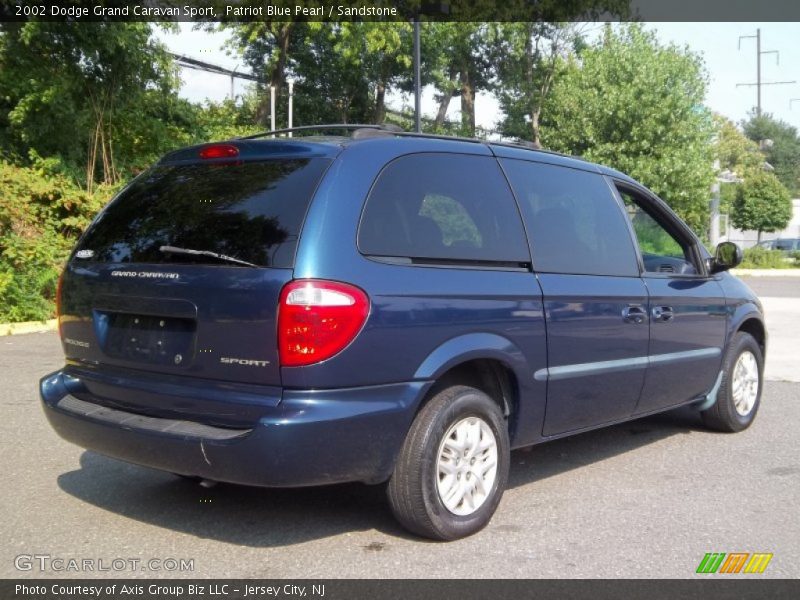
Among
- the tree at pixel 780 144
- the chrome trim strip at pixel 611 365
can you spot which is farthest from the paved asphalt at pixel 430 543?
the tree at pixel 780 144

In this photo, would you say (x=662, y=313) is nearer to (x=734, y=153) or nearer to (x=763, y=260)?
(x=763, y=260)

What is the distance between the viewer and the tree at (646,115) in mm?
34969

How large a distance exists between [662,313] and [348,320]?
8.44 ft

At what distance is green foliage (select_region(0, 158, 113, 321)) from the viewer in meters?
12.5

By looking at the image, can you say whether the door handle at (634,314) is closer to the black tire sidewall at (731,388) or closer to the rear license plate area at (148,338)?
the black tire sidewall at (731,388)

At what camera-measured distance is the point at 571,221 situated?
5.07 metres

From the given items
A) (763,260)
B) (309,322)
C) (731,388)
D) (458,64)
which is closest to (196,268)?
(309,322)

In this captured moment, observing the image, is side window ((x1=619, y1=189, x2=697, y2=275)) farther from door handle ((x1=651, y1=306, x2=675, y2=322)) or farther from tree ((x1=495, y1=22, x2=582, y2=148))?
tree ((x1=495, y1=22, x2=582, y2=148))

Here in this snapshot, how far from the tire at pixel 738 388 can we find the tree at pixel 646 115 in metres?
28.9

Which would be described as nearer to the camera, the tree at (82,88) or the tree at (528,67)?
the tree at (82,88)

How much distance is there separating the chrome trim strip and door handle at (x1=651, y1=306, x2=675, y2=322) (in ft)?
0.72

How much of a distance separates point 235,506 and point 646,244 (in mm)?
3060

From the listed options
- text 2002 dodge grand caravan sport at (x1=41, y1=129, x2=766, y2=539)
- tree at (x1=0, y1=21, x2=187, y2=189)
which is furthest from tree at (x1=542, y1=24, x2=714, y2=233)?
text 2002 dodge grand caravan sport at (x1=41, y1=129, x2=766, y2=539)
